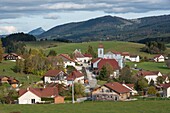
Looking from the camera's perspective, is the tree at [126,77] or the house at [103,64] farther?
the house at [103,64]

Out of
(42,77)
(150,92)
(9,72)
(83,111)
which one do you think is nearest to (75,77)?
(42,77)

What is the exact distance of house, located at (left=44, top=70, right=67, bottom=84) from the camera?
71.6 m

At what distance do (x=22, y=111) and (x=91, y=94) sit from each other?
22.8 m

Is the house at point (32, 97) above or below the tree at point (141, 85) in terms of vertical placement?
below

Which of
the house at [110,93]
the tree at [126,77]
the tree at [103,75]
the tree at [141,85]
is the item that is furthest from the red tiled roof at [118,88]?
the tree at [103,75]

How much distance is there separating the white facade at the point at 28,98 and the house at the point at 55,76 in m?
19.9

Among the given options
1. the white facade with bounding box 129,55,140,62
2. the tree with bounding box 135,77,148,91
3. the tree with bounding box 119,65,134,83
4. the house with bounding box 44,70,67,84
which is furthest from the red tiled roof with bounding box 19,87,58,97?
the white facade with bounding box 129,55,140,62

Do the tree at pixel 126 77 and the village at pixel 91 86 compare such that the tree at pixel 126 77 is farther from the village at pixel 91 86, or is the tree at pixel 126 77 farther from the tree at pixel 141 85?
the tree at pixel 141 85

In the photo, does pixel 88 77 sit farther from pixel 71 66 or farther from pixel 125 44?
pixel 125 44

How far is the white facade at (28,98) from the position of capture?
50.2m

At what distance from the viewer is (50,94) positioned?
52969 mm

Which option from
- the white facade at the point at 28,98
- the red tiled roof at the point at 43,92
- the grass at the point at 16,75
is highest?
the grass at the point at 16,75

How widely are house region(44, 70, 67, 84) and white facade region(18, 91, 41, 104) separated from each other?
1993 cm

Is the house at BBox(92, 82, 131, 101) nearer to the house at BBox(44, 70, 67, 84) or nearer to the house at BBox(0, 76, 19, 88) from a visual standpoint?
the house at BBox(0, 76, 19, 88)
